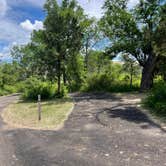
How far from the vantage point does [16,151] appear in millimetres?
5715

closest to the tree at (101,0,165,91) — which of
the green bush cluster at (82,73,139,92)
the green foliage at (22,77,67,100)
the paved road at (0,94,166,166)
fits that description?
the green bush cluster at (82,73,139,92)

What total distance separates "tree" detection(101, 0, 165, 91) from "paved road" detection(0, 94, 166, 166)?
11128mm

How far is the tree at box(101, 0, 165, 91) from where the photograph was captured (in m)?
18.0

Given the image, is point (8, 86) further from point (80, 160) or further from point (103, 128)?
point (80, 160)

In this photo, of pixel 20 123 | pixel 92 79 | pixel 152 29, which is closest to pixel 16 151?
pixel 20 123

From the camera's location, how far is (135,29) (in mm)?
18484

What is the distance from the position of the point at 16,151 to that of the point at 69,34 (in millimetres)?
12803

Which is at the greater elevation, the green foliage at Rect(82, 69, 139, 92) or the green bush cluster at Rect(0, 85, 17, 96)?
the green foliage at Rect(82, 69, 139, 92)

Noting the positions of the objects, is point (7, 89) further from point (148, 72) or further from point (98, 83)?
point (148, 72)

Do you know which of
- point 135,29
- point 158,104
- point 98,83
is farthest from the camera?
point 98,83

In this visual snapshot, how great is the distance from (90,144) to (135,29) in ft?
47.0

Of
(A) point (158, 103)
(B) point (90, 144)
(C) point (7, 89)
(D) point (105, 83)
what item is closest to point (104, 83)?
(D) point (105, 83)

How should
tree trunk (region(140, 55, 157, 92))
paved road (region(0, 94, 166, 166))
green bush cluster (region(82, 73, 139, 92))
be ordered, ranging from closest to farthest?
1. paved road (region(0, 94, 166, 166))
2. tree trunk (region(140, 55, 157, 92))
3. green bush cluster (region(82, 73, 139, 92))

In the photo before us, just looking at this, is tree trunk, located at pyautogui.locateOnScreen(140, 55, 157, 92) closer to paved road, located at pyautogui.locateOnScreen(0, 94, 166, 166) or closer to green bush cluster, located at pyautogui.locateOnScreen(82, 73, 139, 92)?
green bush cluster, located at pyautogui.locateOnScreen(82, 73, 139, 92)
